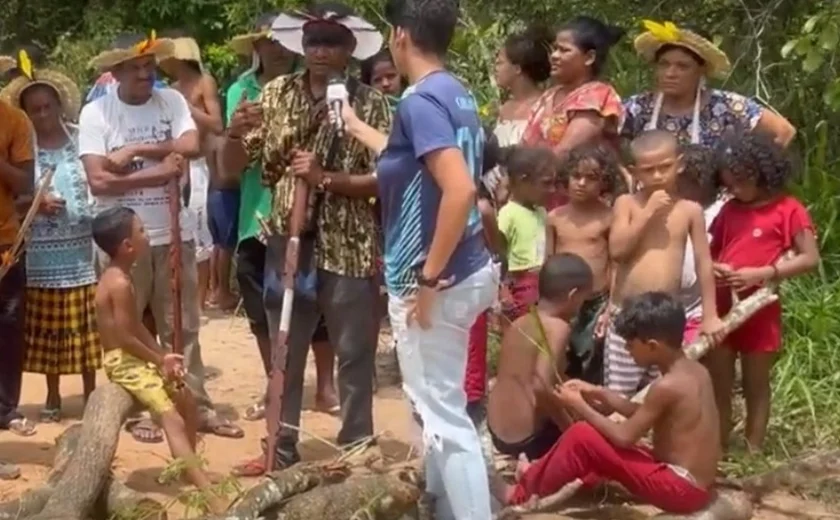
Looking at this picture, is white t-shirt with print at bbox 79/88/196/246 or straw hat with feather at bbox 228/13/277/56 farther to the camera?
straw hat with feather at bbox 228/13/277/56

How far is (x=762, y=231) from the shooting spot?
5.53 meters

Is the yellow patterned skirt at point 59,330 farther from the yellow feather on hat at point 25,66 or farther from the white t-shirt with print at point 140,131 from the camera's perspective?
the yellow feather on hat at point 25,66

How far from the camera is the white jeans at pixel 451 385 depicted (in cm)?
441

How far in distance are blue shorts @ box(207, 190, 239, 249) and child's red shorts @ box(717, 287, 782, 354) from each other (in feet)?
9.85

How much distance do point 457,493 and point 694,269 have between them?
1.57 meters

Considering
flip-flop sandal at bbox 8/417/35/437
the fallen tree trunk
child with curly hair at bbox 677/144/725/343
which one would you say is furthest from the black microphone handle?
flip-flop sandal at bbox 8/417/35/437

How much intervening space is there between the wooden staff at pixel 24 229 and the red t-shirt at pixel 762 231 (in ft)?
9.04

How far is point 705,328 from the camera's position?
5359mm

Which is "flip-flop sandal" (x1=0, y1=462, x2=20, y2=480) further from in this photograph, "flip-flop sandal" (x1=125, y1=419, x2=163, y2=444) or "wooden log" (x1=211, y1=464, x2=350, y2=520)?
"wooden log" (x1=211, y1=464, x2=350, y2=520)

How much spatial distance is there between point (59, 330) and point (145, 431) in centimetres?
66

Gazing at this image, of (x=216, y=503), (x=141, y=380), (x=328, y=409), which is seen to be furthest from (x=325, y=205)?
(x=328, y=409)

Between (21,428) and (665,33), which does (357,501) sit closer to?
(21,428)

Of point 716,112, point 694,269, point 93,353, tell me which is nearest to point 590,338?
point 694,269

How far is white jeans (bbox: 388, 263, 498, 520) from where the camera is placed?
4.41 metres
